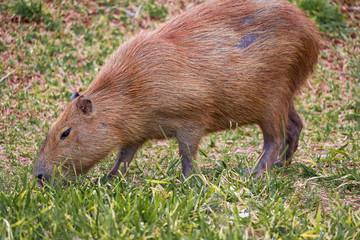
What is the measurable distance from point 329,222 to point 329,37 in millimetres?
4565

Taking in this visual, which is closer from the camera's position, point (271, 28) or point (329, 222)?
point (329, 222)

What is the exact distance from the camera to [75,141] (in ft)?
12.8

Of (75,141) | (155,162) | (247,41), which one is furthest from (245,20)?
(75,141)

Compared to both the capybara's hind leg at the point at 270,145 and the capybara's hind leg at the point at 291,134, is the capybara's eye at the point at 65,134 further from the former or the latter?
the capybara's hind leg at the point at 291,134

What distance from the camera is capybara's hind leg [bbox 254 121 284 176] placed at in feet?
15.1

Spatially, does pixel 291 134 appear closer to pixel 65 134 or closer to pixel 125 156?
pixel 125 156

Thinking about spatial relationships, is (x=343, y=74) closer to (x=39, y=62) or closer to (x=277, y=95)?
(x=277, y=95)

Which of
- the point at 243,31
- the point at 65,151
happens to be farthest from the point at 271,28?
the point at 65,151

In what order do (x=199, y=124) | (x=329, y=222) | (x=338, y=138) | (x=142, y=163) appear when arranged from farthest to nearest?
1. (x=338, y=138)
2. (x=142, y=163)
3. (x=199, y=124)
4. (x=329, y=222)

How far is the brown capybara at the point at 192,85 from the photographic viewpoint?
3.96 m

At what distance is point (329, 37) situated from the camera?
705 centimetres

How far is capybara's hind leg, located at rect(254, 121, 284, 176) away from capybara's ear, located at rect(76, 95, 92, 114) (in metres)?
1.64

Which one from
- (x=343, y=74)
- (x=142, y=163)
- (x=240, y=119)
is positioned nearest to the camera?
(x=240, y=119)

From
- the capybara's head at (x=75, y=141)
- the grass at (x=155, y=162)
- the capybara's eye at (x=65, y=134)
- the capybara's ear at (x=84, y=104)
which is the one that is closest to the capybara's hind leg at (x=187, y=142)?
the grass at (x=155, y=162)
